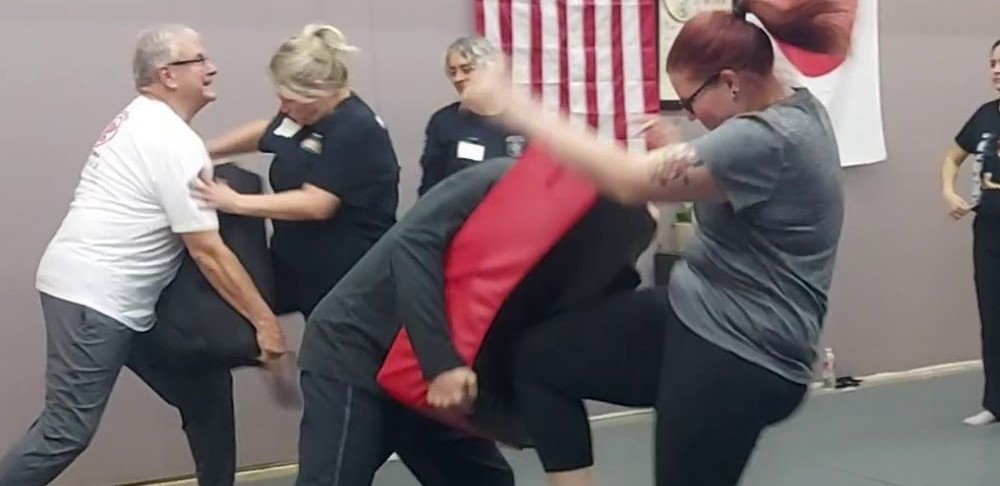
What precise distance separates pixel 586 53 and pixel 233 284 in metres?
2.44

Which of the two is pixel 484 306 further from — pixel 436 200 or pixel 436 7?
pixel 436 7

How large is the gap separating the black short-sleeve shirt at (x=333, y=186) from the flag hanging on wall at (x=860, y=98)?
114 inches

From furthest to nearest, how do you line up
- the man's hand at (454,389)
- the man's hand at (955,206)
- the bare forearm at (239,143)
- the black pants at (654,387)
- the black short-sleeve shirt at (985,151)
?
the man's hand at (955,206)
the black short-sleeve shirt at (985,151)
the bare forearm at (239,143)
the man's hand at (454,389)
the black pants at (654,387)

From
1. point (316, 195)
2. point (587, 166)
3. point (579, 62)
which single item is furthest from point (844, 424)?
point (587, 166)

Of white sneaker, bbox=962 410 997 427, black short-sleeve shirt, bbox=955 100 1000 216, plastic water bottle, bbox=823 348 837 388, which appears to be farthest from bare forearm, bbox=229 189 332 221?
plastic water bottle, bbox=823 348 837 388

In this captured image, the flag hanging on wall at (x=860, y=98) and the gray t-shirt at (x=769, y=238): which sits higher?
the gray t-shirt at (x=769, y=238)

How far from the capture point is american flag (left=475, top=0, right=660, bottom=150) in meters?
5.31

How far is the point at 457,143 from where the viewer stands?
478cm

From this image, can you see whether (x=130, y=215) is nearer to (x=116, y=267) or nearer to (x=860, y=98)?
(x=116, y=267)

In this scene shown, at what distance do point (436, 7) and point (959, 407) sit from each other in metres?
2.67

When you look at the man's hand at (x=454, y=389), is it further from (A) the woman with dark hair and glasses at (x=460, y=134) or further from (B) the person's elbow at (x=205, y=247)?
(A) the woman with dark hair and glasses at (x=460, y=134)

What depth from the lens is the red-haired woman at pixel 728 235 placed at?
7.14 feet

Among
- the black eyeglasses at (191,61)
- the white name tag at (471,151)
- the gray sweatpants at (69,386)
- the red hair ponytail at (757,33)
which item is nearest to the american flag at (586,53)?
the white name tag at (471,151)

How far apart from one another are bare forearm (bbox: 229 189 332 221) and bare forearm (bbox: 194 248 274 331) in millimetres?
144
